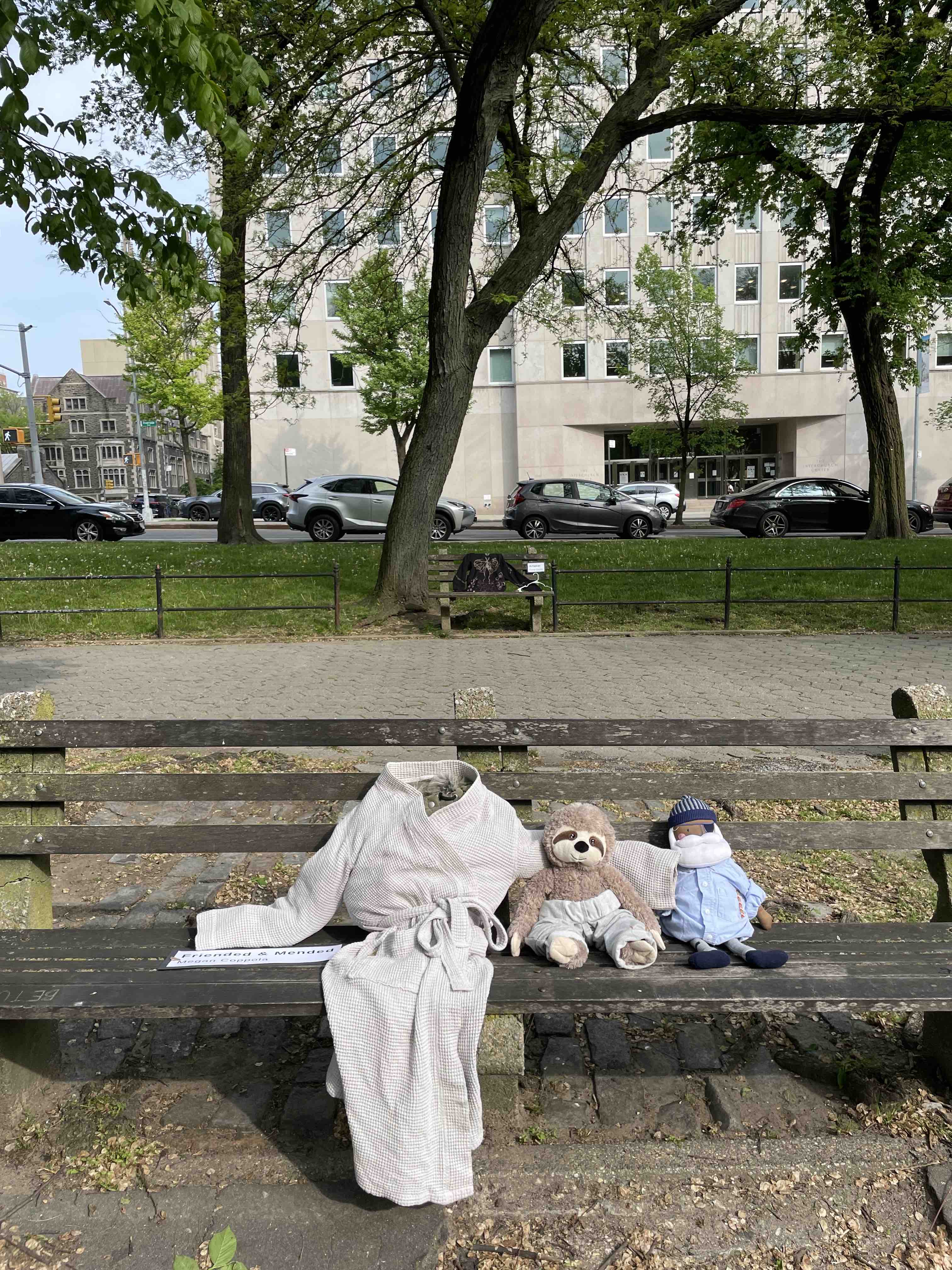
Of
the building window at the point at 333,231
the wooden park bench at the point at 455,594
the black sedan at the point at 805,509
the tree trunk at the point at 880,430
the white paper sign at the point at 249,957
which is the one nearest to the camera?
the white paper sign at the point at 249,957

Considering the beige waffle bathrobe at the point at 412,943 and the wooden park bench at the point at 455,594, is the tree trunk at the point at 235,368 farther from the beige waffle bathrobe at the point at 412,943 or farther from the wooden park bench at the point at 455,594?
the beige waffle bathrobe at the point at 412,943

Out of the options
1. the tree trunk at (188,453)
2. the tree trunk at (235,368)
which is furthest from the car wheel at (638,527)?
the tree trunk at (188,453)

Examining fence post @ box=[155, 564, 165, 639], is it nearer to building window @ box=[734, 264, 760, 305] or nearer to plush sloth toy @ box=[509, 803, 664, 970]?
plush sloth toy @ box=[509, 803, 664, 970]

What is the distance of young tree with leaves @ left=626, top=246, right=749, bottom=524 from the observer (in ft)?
120

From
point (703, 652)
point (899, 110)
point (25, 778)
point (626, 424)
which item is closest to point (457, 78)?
point (899, 110)

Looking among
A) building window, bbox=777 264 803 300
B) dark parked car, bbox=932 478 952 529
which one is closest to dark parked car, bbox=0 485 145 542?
dark parked car, bbox=932 478 952 529

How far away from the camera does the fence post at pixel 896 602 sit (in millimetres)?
11352

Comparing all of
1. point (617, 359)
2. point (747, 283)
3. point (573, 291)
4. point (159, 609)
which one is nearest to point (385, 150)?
point (573, 291)

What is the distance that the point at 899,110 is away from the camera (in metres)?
11.9

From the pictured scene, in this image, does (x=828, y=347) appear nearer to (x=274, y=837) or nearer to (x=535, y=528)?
(x=535, y=528)

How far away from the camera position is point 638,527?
27.3m

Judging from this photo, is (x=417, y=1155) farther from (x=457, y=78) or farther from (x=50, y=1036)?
(x=457, y=78)

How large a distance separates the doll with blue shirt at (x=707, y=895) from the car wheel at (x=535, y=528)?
2393cm

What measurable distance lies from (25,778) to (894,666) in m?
8.20
